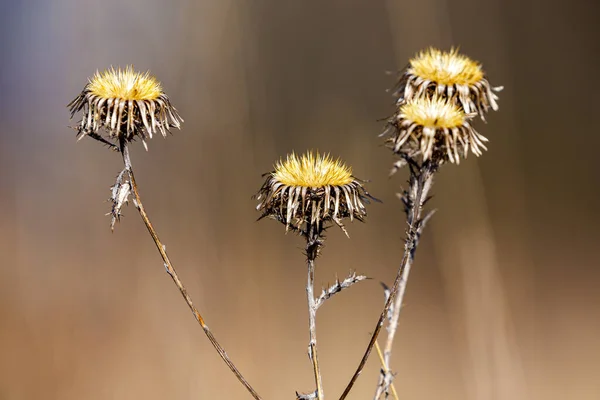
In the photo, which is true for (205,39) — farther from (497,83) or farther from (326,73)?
(497,83)

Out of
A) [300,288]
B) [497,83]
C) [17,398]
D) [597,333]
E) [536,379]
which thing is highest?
[497,83]

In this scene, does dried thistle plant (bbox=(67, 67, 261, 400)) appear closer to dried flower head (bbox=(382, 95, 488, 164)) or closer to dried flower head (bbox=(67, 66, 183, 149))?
dried flower head (bbox=(67, 66, 183, 149))

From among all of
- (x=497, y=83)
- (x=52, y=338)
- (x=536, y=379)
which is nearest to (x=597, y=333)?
(x=536, y=379)

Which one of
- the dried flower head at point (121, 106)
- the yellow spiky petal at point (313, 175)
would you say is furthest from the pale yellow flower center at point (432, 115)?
the dried flower head at point (121, 106)

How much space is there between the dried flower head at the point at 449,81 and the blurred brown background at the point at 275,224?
2.85ft

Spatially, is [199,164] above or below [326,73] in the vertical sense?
below

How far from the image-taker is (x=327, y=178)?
0.84 metres

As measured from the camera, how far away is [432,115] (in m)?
0.83

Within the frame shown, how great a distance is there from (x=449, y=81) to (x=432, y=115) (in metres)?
0.14

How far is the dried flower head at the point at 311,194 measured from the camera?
838mm

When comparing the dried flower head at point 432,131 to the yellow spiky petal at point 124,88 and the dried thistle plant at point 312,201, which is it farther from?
the yellow spiky petal at point 124,88

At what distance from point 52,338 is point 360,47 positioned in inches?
59.3

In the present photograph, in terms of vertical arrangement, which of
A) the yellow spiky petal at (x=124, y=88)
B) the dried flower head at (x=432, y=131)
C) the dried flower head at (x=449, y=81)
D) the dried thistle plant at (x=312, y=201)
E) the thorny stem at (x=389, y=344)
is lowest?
the thorny stem at (x=389, y=344)

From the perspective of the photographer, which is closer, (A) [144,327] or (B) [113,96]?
(B) [113,96]
